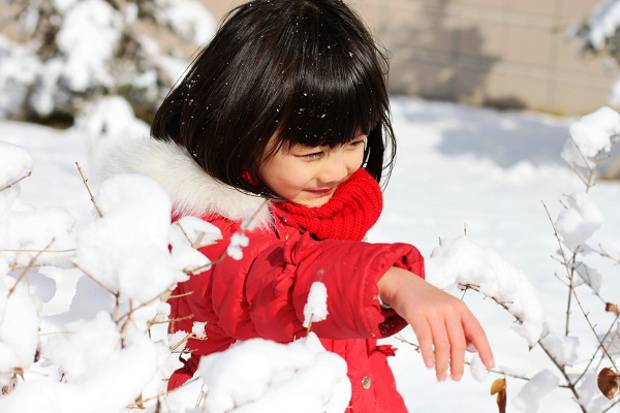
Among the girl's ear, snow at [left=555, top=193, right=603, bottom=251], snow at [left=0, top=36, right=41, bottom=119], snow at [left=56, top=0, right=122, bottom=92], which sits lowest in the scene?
snow at [left=0, top=36, right=41, bottom=119]

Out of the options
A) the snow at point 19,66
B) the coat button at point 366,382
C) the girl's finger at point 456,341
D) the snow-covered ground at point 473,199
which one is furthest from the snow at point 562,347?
the snow at point 19,66

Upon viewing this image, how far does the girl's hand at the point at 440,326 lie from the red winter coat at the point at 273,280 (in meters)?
0.07

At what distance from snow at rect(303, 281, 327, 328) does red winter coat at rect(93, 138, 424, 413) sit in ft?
0.22

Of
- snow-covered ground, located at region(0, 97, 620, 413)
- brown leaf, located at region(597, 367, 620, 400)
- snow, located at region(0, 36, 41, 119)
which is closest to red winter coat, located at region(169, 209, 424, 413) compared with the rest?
snow-covered ground, located at region(0, 97, 620, 413)

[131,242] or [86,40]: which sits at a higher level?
[131,242]

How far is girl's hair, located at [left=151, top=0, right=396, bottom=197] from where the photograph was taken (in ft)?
6.14

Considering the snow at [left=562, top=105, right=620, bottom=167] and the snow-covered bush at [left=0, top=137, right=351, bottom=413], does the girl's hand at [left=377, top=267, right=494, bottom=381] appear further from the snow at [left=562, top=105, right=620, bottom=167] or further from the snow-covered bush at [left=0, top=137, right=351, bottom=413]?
the snow at [left=562, top=105, right=620, bottom=167]

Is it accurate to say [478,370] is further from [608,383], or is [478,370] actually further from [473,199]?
[473,199]

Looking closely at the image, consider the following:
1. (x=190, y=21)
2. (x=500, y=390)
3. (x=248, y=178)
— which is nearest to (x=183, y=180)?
(x=248, y=178)

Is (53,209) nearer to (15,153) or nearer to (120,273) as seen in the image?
(15,153)

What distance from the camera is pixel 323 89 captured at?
1.87 metres

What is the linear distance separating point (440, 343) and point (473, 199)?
5.32m

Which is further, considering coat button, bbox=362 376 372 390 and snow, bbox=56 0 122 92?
snow, bbox=56 0 122 92

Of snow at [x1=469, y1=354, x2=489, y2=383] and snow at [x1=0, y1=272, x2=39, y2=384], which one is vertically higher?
snow at [x1=0, y1=272, x2=39, y2=384]
